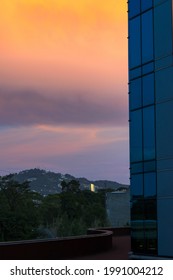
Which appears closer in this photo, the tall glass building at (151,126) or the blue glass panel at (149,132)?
the tall glass building at (151,126)

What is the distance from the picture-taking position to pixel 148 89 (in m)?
22.9

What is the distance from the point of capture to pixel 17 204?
292ft

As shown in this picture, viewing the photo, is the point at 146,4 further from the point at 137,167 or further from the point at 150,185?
the point at 150,185

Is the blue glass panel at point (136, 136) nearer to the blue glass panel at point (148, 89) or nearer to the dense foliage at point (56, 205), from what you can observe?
the blue glass panel at point (148, 89)

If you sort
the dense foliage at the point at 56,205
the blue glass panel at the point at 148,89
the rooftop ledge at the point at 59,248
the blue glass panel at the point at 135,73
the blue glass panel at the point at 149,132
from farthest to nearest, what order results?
the dense foliage at the point at 56,205, the blue glass panel at the point at 135,73, the blue glass panel at the point at 148,89, the blue glass panel at the point at 149,132, the rooftop ledge at the point at 59,248

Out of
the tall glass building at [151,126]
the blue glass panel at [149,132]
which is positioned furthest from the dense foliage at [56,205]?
the blue glass panel at [149,132]

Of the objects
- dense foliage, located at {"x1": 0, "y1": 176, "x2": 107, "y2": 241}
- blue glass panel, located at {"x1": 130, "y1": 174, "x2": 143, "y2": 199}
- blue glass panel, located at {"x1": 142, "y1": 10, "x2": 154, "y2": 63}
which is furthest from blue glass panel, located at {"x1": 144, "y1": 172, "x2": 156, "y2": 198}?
dense foliage, located at {"x1": 0, "y1": 176, "x2": 107, "y2": 241}

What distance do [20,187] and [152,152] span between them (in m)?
77.2

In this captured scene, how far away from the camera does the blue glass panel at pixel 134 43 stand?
2389cm

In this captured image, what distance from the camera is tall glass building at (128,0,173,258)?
2161cm

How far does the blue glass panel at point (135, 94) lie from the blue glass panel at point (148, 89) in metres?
0.45

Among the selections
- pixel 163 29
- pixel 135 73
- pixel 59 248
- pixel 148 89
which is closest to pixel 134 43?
pixel 135 73

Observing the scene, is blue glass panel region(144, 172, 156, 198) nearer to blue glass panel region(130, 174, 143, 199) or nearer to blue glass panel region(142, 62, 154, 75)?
blue glass panel region(130, 174, 143, 199)

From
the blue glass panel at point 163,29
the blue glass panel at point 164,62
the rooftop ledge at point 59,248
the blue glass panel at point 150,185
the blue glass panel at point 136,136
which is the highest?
the blue glass panel at point 163,29
